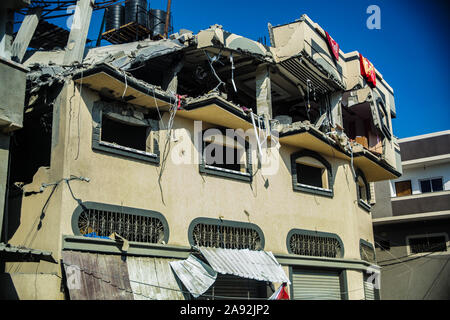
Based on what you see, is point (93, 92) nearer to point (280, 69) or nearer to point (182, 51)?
point (182, 51)

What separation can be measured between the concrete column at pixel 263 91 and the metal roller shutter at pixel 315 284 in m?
5.42

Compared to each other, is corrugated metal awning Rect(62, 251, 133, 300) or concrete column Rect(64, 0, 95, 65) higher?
concrete column Rect(64, 0, 95, 65)

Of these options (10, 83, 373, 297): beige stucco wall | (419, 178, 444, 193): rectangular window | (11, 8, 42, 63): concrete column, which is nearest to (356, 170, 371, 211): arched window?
(10, 83, 373, 297): beige stucco wall

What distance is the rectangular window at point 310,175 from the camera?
20531 millimetres

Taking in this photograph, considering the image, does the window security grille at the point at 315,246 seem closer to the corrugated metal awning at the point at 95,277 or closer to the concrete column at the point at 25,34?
the corrugated metal awning at the point at 95,277

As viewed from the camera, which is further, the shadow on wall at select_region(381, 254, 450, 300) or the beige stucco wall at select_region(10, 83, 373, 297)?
the shadow on wall at select_region(381, 254, 450, 300)

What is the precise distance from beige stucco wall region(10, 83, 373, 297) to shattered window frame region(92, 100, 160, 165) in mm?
144

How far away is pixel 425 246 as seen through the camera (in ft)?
82.5

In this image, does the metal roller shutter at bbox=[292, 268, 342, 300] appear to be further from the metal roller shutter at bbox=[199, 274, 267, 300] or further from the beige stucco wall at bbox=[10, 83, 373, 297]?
the metal roller shutter at bbox=[199, 274, 267, 300]

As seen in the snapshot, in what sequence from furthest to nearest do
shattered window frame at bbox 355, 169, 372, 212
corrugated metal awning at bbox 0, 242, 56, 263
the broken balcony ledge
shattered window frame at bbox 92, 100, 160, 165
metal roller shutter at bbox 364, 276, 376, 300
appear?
shattered window frame at bbox 355, 169, 372, 212 → metal roller shutter at bbox 364, 276, 376, 300 → the broken balcony ledge → shattered window frame at bbox 92, 100, 160, 165 → corrugated metal awning at bbox 0, 242, 56, 263

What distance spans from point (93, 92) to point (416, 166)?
17.9m

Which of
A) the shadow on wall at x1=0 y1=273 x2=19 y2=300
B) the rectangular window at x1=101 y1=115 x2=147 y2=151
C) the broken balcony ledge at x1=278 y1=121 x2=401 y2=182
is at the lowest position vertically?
the shadow on wall at x1=0 y1=273 x2=19 y2=300

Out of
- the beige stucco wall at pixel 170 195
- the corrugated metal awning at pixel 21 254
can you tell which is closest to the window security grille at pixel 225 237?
the beige stucco wall at pixel 170 195

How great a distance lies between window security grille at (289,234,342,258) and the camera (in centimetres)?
1817
